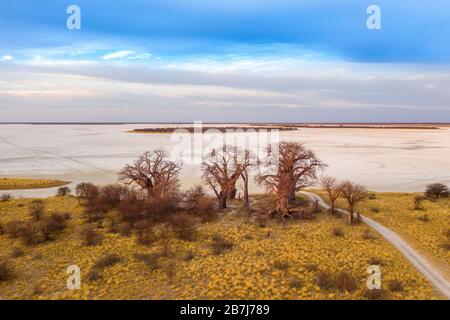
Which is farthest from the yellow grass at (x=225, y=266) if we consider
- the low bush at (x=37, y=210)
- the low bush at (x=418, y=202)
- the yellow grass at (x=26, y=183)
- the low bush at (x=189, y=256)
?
the yellow grass at (x=26, y=183)

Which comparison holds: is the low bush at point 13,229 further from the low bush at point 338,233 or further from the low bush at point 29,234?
the low bush at point 338,233

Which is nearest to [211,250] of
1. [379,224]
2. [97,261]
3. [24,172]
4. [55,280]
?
[97,261]

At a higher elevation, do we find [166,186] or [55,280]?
[166,186]

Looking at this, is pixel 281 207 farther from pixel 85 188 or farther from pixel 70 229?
pixel 85 188

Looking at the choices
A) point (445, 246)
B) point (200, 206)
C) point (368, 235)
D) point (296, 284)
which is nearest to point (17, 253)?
point (200, 206)

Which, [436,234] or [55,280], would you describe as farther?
[436,234]

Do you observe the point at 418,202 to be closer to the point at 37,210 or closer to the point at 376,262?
the point at 376,262
